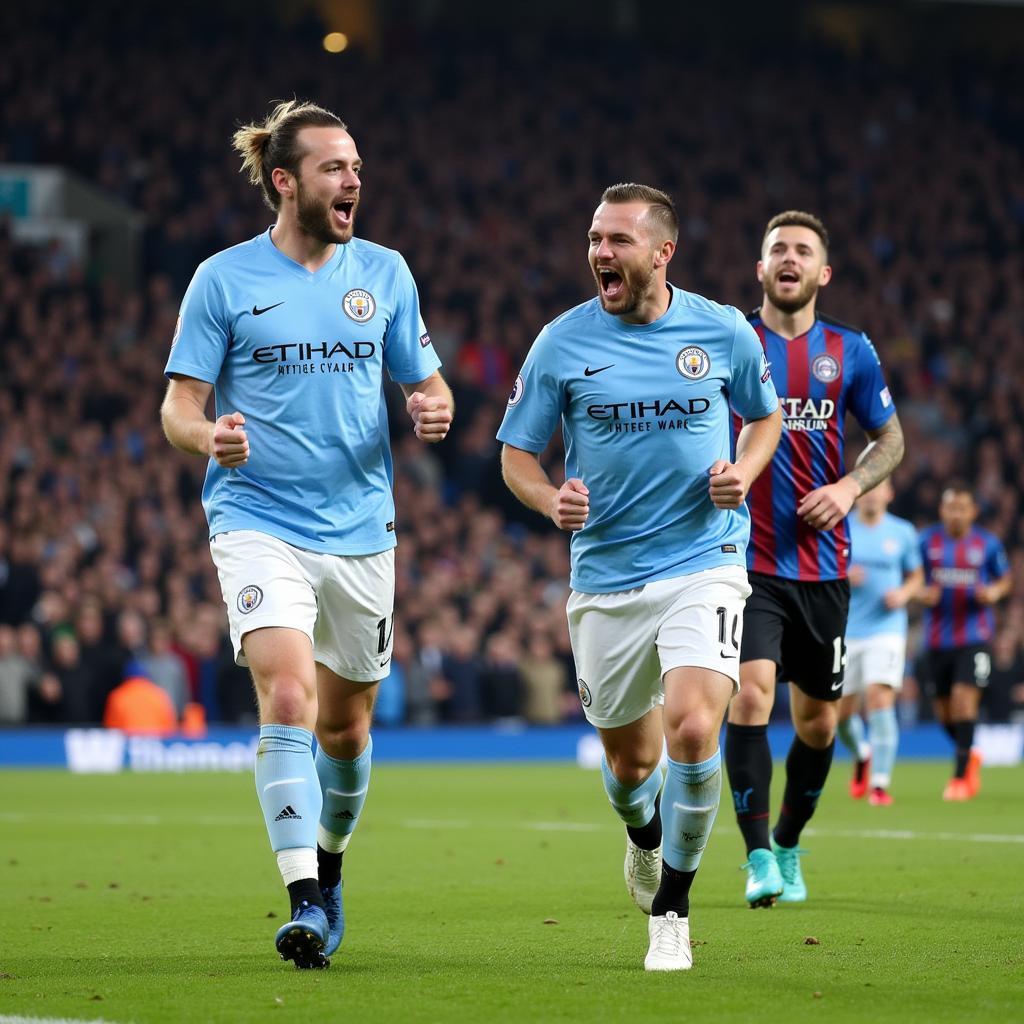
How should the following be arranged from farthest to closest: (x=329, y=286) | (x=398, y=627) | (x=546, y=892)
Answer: (x=398, y=627) → (x=546, y=892) → (x=329, y=286)

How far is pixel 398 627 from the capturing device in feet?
75.2

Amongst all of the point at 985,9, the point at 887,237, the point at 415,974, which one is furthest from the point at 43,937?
the point at 985,9

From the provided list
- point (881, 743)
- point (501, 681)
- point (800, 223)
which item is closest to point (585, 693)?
point (800, 223)

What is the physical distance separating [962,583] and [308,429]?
10.5 metres

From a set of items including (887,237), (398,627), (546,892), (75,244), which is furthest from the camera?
(887,237)

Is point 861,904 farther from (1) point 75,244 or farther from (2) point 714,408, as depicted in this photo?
(1) point 75,244

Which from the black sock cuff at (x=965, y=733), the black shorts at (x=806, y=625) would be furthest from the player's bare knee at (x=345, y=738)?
the black sock cuff at (x=965, y=733)

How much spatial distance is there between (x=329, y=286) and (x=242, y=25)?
2807 cm

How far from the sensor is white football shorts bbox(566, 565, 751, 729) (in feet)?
21.8

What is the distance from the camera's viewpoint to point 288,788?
631 cm

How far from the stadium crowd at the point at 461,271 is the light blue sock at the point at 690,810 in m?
14.4

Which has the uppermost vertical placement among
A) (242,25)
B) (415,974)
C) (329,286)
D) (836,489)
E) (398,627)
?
(242,25)

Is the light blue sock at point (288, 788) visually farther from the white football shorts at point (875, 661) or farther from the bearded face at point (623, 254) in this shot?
the white football shorts at point (875, 661)

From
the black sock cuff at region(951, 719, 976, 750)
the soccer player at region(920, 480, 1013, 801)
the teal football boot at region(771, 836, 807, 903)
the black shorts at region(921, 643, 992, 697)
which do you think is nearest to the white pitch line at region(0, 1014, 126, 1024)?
the teal football boot at region(771, 836, 807, 903)
